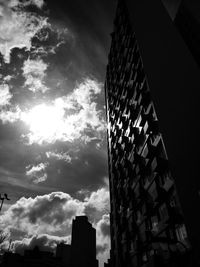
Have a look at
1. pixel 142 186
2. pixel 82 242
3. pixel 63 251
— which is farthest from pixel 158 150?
pixel 63 251

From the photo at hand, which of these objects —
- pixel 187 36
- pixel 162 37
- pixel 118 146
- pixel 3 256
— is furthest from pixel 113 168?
pixel 3 256

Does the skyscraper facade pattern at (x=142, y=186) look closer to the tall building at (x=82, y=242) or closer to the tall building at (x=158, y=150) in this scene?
the tall building at (x=158, y=150)

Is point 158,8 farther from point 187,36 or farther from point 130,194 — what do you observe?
point 130,194

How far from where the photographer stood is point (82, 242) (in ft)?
488

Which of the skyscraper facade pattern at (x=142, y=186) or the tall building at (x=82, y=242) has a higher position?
the tall building at (x=82, y=242)

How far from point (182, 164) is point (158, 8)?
28472 millimetres

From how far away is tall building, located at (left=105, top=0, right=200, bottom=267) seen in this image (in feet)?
51.4

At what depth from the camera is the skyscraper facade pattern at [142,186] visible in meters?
16.4

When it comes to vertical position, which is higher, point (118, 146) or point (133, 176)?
point (118, 146)

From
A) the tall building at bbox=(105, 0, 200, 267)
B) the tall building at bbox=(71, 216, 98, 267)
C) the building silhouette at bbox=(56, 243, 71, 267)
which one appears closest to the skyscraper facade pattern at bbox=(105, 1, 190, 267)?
the tall building at bbox=(105, 0, 200, 267)

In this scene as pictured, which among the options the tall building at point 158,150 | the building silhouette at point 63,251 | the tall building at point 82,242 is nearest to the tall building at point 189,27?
the tall building at point 158,150

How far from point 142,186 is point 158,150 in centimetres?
502

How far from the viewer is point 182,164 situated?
16922mm

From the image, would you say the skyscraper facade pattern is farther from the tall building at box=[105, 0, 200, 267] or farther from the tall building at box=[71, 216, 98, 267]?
the tall building at box=[71, 216, 98, 267]
